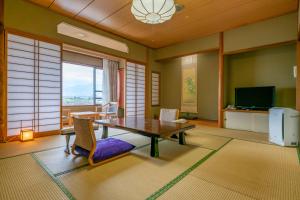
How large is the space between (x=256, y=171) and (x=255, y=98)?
2.99m

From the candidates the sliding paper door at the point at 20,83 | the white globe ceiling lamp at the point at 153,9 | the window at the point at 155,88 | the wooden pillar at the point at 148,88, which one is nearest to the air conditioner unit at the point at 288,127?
the white globe ceiling lamp at the point at 153,9

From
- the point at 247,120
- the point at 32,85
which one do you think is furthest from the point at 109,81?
the point at 247,120

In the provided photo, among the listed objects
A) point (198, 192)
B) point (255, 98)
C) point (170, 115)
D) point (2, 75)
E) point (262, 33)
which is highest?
point (262, 33)

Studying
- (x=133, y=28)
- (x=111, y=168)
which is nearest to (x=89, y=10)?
(x=133, y=28)

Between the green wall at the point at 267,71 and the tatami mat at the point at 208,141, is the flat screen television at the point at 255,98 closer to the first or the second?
the green wall at the point at 267,71

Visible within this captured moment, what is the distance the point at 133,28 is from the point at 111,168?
389 cm

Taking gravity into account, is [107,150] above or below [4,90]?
below

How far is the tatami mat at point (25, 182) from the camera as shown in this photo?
148cm

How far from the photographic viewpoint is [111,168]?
2.07 metres

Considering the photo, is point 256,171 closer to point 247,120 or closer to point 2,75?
point 247,120

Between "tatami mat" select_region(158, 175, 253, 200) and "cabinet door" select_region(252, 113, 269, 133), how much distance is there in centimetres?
335

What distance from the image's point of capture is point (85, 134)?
7.23 ft

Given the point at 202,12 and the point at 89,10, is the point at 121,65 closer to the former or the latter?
the point at 89,10

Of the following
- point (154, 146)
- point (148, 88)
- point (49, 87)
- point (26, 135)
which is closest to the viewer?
point (154, 146)
